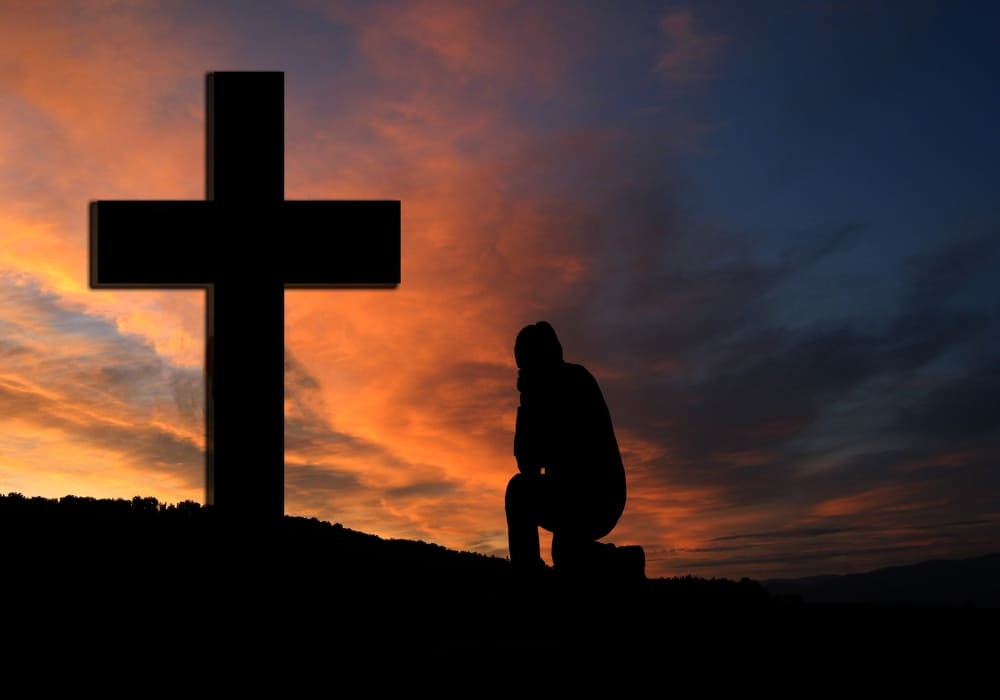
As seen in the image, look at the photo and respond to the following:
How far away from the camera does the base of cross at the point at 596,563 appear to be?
9.39 m

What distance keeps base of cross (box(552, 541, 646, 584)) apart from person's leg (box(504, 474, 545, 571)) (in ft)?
0.76

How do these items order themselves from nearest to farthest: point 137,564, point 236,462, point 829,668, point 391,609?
point 829,668 → point 391,609 → point 137,564 → point 236,462

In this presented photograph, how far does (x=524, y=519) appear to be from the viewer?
31.2 ft

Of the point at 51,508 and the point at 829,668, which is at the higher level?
the point at 51,508

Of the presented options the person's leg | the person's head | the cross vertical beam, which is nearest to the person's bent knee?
the person's leg

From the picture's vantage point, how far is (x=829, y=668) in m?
7.60

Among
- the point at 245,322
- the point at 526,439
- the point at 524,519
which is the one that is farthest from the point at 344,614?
the point at 245,322

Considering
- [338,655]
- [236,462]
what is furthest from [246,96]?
[338,655]

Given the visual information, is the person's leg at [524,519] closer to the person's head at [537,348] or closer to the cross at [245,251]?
the person's head at [537,348]

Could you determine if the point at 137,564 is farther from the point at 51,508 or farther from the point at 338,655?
the point at 338,655

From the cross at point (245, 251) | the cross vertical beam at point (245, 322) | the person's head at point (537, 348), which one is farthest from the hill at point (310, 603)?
the person's head at point (537, 348)

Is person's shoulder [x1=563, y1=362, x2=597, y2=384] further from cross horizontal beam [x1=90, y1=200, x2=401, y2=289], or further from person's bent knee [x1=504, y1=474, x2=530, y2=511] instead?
cross horizontal beam [x1=90, y1=200, x2=401, y2=289]

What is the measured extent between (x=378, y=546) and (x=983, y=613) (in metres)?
6.38

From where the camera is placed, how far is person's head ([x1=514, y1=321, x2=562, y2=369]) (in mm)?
9469
